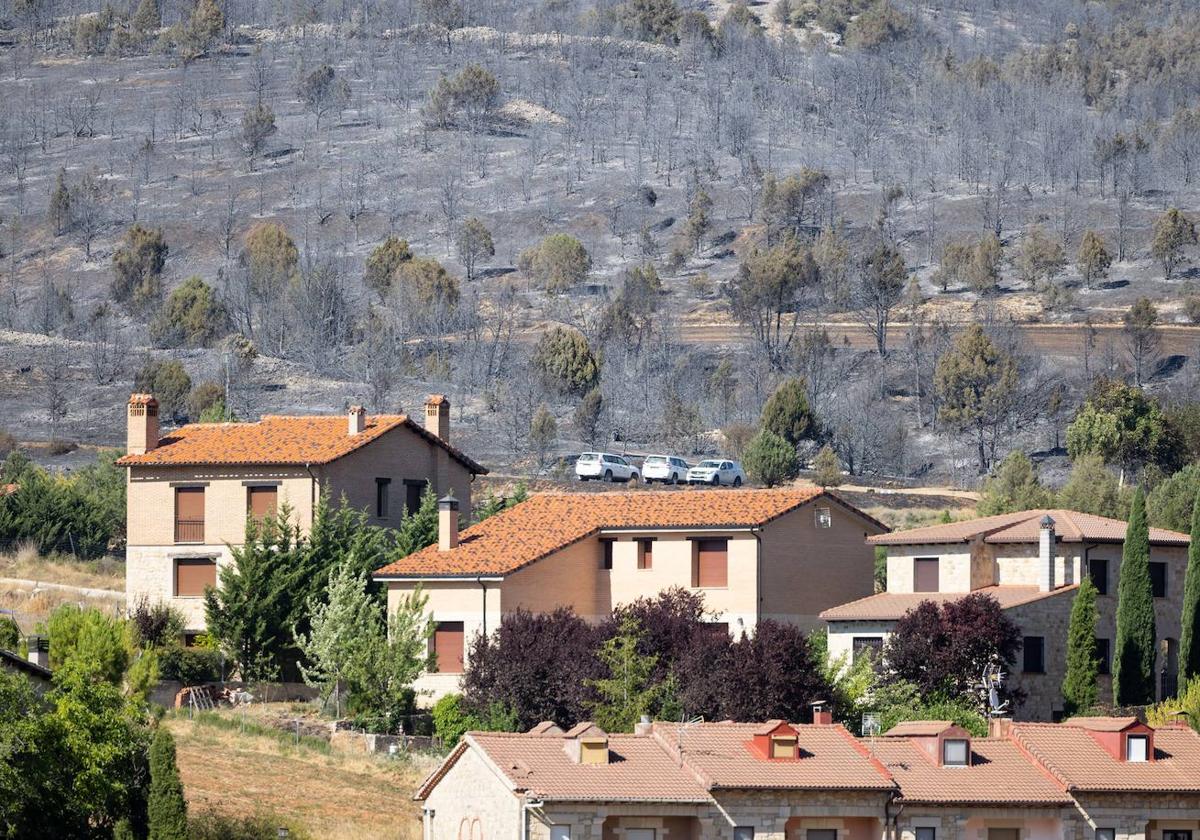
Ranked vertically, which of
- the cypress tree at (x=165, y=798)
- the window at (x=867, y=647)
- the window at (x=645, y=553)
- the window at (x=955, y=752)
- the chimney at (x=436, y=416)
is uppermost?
the chimney at (x=436, y=416)

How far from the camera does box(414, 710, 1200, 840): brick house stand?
47.4 m

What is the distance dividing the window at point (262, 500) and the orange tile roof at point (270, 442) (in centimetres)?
83

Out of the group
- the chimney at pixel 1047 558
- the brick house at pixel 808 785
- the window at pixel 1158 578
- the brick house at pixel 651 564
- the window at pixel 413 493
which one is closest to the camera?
the brick house at pixel 808 785

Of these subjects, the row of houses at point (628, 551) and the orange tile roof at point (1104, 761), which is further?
the row of houses at point (628, 551)

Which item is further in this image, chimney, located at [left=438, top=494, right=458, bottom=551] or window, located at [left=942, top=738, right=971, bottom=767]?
chimney, located at [left=438, top=494, right=458, bottom=551]

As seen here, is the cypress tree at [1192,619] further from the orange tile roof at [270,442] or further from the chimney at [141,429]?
the chimney at [141,429]

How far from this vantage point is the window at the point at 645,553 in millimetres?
70000

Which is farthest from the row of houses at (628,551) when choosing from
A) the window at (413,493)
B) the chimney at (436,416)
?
the chimney at (436,416)

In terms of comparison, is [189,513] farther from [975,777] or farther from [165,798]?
[975,777]

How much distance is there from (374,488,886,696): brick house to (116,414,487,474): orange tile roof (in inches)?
244

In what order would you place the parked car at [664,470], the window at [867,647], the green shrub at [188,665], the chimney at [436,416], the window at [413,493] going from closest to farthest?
the window at [867,647], the green shrub at [188,665], the window at [413,493], the chimney at [436,416], the parked car at [664,470]

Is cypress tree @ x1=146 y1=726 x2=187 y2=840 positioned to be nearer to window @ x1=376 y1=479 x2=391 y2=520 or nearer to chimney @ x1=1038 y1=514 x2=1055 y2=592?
chimney @ x1=1038 y1=514 x2=1055 y2=592

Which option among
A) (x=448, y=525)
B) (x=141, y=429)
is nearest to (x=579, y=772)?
(x=448, y=525)

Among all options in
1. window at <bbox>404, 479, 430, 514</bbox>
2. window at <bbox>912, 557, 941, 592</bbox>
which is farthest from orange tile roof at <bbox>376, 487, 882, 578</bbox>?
window at <bbox>404, 479, 430, 514</bbox>
